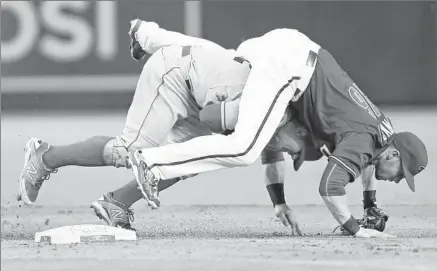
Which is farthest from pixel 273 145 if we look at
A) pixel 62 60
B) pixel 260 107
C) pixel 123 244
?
pixel 62 60

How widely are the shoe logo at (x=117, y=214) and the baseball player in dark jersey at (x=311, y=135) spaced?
647 mm

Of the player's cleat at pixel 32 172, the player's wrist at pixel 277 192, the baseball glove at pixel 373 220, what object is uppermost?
the player's cleat at pixel 32 172

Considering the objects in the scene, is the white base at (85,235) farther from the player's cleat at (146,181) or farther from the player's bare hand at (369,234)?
the player's bare hand at (369,234)

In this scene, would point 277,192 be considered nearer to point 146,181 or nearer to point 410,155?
point 410,155

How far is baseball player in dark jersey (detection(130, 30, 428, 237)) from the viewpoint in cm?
668

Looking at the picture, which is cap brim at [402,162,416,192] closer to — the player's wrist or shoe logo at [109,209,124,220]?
the player's wrist

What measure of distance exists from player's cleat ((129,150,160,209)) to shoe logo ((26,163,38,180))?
31.8 inches

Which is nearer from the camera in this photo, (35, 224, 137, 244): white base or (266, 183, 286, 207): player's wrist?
(35, 224, 137, 244): white base

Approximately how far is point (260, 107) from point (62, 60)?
3746 millimetres

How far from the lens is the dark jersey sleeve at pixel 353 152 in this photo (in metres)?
6.87

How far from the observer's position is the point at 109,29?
10.1m

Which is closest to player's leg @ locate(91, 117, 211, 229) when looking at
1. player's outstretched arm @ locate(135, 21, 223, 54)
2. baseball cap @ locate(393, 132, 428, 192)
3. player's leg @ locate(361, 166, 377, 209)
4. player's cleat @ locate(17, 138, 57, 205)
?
player's cleat @ locate(17, 138, 57, 205)

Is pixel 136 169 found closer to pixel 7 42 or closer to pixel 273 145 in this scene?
pixel 273 145

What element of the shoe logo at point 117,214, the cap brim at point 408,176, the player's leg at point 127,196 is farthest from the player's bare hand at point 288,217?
the shoe logo at point 117,214
